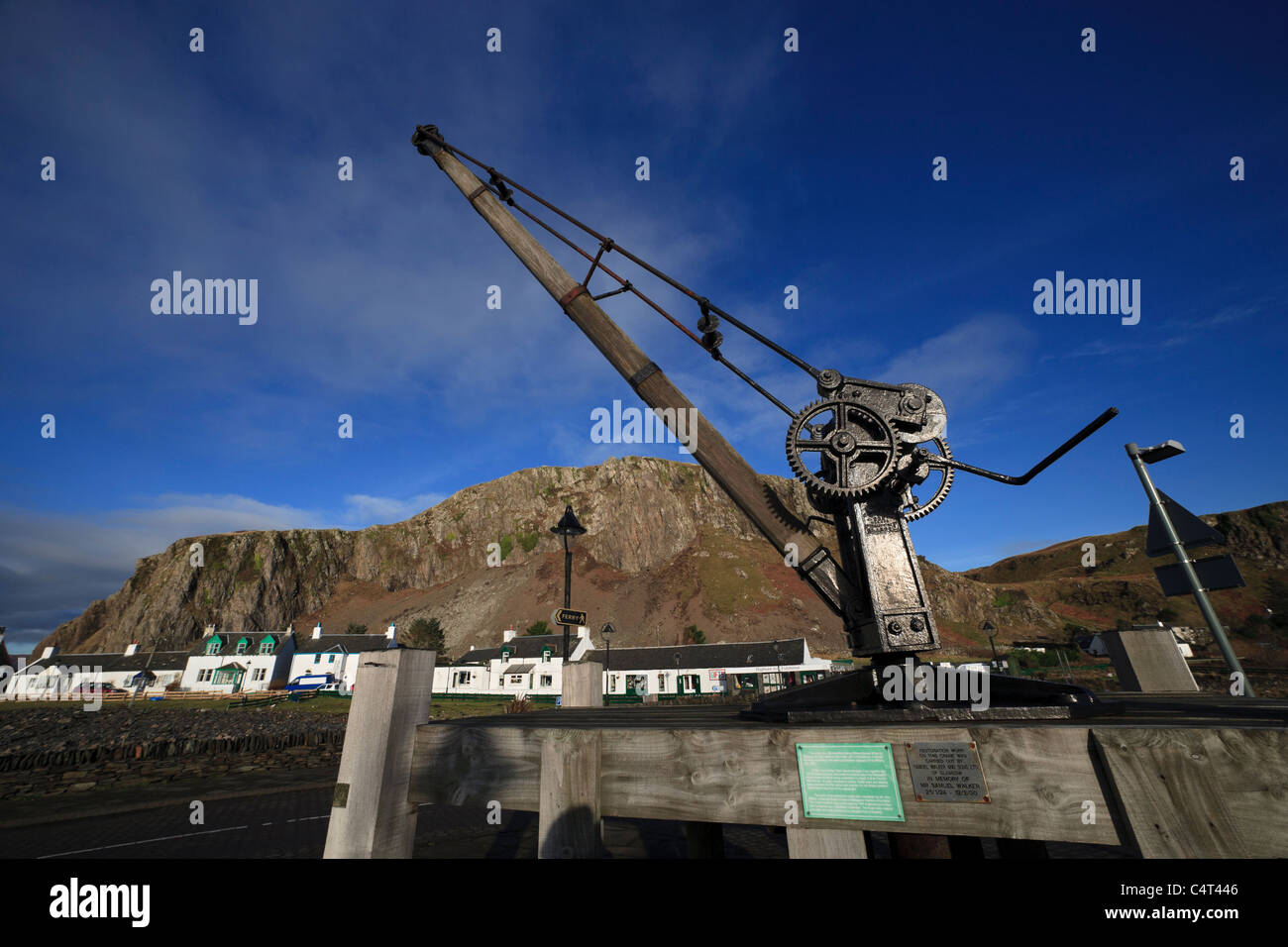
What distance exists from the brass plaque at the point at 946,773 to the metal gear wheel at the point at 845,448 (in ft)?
6.30

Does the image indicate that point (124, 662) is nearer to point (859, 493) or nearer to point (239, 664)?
point (239, 664)

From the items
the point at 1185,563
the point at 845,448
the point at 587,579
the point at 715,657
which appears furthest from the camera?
the point at 587,579

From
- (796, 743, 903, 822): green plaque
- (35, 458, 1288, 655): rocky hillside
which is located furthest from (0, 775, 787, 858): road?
(35, 458, 1288, 655): rocky hillside

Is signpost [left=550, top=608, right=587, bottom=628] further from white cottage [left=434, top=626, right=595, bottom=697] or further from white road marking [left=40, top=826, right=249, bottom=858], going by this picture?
white cottage [left=434, top=626, right=595, bottom=697]

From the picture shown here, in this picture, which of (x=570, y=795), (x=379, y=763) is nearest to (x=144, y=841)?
(x=379, y=763)

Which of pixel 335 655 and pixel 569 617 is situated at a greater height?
pixel 335 655

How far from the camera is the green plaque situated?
243 cm

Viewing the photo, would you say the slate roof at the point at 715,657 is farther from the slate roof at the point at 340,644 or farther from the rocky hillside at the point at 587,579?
the rocky hillside at the point at 587,579

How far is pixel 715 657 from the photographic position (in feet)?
179

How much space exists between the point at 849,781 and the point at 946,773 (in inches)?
16.5

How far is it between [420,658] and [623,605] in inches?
4142

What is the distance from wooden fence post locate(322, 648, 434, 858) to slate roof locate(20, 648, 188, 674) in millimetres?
86700

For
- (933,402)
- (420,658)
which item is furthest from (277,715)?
(933,402)

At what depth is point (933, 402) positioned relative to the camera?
173 inches
